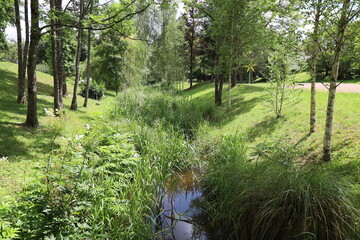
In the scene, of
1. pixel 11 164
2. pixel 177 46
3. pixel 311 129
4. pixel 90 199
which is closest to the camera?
pixel 90 199

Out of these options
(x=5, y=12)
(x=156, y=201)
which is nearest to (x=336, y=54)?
(x=156, y=201)

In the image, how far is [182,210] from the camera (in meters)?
4.47

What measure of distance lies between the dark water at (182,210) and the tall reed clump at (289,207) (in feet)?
1.43

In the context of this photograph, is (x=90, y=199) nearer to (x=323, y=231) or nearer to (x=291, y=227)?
(x=291, y=227)

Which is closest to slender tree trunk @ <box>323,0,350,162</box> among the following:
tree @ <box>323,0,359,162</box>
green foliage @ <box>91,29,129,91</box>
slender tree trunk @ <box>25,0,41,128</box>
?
tree @ <box>323,0,359,162</box>

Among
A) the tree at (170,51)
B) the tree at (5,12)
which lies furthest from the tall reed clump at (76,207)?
the tree at (170,51)

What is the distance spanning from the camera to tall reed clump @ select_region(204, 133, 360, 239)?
9.03 feet

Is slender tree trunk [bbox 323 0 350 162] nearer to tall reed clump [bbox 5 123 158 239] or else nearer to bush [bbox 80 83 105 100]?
tall reed clump [bbox 5 123 158 239]

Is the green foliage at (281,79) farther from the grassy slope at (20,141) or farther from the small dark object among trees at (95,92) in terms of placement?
the small dark object among trees at (95,92)

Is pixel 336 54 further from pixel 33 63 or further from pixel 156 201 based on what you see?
pixel 33 63

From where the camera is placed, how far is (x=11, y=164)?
4316 mm

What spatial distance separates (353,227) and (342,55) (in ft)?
14.0

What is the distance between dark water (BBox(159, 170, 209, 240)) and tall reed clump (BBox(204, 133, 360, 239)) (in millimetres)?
434

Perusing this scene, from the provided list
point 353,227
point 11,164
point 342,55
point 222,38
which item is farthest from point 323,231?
point 222,38
